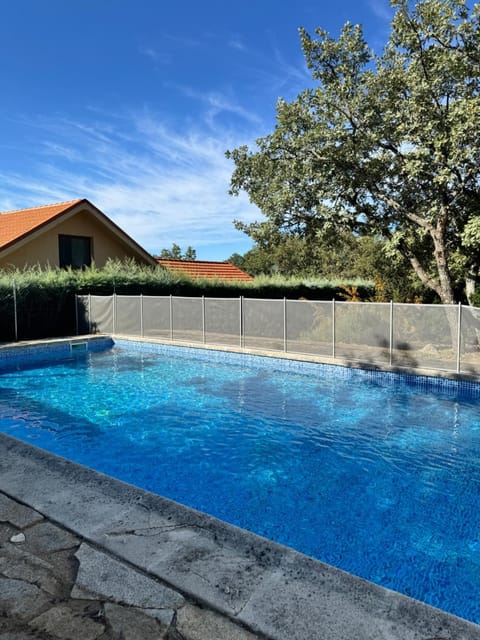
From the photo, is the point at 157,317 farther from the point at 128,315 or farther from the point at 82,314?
the point at 82,314

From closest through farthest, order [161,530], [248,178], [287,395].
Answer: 1. [161,530]
2. [287,395]
3. [248,178]

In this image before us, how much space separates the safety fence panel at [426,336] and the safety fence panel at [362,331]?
273mm

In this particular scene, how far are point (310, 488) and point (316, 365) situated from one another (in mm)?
6237

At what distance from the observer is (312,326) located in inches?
454

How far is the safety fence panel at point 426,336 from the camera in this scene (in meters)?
9.22

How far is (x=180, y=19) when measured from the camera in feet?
36.2

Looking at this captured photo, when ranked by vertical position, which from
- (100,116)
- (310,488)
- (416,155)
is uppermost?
(100,116)

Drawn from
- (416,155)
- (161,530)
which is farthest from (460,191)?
(161,530)

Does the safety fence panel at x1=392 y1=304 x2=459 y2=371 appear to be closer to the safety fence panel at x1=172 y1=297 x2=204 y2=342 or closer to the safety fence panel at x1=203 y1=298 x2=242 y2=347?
the safety fence panel at x1=203 y1=298 x2=242 y2=347

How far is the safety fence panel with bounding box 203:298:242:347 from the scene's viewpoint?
12875 millimetres

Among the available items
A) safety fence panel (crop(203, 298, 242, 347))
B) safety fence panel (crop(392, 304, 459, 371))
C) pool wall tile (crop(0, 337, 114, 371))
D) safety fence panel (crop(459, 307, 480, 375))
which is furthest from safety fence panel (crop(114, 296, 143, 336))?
safety fence panel (crop(459, 307, 480, 375))

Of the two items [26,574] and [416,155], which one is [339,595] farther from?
[416,155]

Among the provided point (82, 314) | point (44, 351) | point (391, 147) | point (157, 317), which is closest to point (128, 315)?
point (157, 317)

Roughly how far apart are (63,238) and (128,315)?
16.1ft
